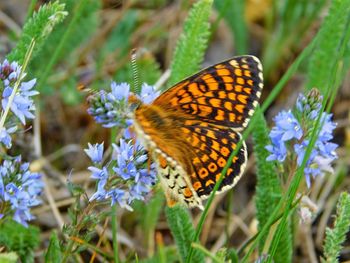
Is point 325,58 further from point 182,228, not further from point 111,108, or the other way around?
point 111,108

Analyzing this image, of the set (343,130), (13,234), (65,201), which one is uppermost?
(13,234)

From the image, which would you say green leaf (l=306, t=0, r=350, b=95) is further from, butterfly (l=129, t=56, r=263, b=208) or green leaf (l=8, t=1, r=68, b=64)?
green leaf (l=8, t=1, r=68, b=64)

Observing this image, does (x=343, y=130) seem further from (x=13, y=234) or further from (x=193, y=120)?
(x=13, y=234)

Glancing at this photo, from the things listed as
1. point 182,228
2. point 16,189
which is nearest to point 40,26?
point 16,189

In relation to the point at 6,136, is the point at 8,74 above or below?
above

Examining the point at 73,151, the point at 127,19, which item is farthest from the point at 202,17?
the point at 127,19

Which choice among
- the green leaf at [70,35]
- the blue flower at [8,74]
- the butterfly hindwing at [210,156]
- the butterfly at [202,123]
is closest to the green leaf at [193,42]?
the butterfly at [202,123]
